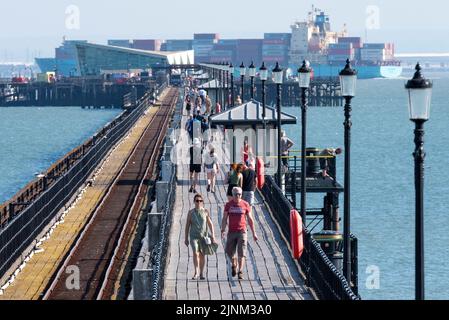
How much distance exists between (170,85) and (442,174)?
80.6m

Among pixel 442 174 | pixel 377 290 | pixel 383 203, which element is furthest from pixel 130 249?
pixel 442 174

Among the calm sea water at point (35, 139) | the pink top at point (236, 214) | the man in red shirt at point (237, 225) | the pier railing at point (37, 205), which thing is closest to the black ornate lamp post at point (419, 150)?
the man in red shirt at point (237, 225)

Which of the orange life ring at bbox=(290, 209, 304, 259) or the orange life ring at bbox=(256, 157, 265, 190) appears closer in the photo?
the orange life ring at bbox=(290, 209, 304, 259)

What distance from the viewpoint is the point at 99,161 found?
4953 centimetres

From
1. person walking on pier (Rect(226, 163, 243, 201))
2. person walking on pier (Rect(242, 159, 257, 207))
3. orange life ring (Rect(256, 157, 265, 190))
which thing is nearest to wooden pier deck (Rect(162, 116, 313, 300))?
person walking on pier (Rect(242, 159, 257, 207))

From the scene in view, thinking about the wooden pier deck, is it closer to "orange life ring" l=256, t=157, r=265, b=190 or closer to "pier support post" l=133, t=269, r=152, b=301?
"pier support post" l=133, t=269, r=152, b=301

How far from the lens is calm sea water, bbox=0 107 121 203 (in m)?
90.3

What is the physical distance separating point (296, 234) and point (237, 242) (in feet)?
4.41

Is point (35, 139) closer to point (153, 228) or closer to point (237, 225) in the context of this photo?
point (153, 228)

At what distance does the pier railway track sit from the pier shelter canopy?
349cm

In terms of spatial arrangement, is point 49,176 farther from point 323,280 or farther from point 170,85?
point 170,85

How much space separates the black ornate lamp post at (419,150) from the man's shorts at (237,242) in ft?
19.3

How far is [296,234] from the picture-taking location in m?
19.5

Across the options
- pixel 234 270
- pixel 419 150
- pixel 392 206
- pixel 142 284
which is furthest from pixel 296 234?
pixel 392 206
